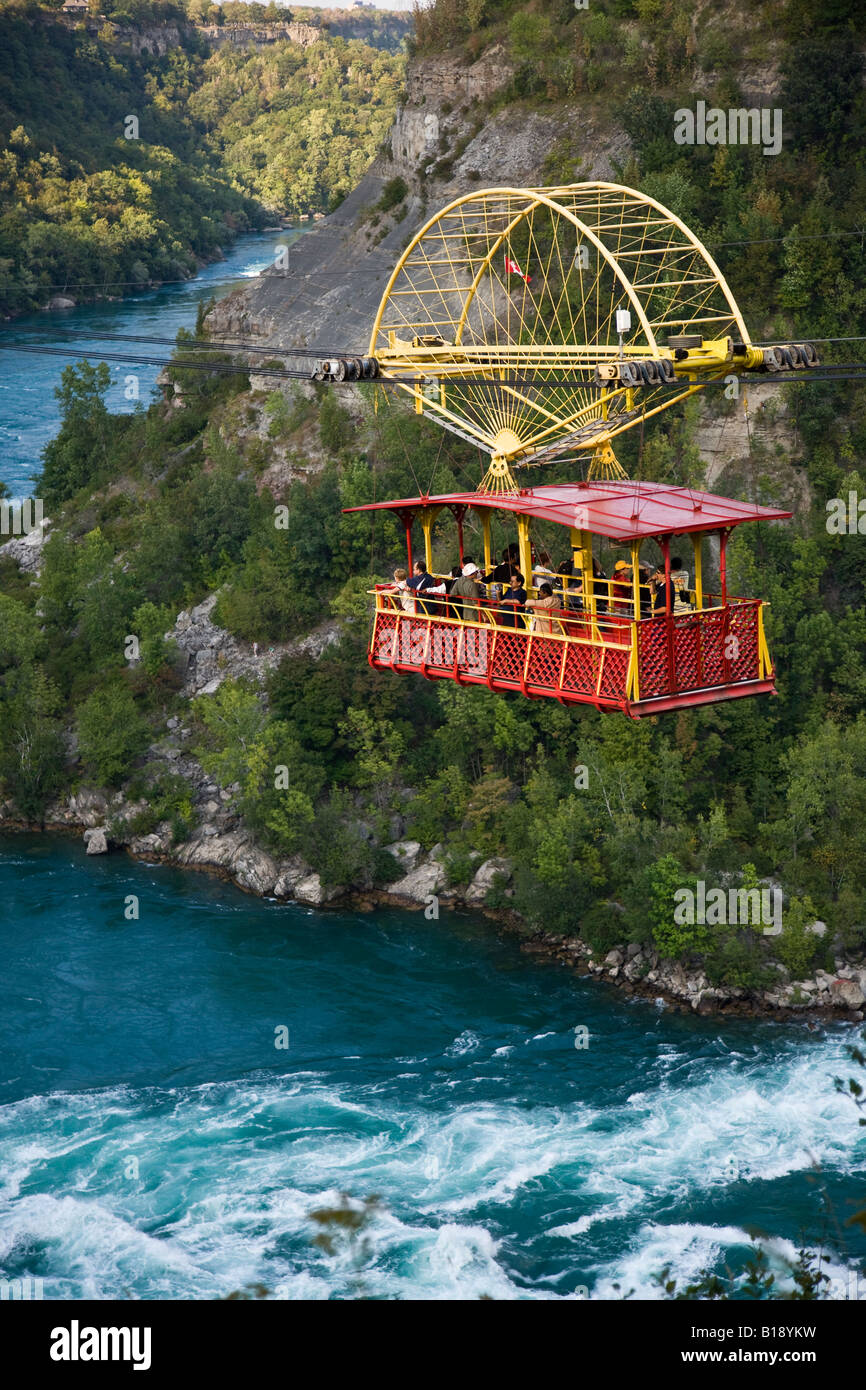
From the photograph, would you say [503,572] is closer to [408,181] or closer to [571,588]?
[571,588]

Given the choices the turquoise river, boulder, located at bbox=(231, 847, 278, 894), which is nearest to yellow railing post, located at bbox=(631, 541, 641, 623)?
the turquoise river

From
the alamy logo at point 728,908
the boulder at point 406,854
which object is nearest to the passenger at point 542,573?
the alamy logo at point 728,908

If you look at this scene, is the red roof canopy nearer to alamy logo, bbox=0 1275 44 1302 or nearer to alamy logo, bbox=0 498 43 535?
alamy logo, bbox=0 1275 44 1302

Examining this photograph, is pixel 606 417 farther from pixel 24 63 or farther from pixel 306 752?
pixel 24 63

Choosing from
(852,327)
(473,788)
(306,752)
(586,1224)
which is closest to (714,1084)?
(586,1224)

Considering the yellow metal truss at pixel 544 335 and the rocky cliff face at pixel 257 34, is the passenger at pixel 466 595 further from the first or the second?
the rocky cliff face at pixel 257 34

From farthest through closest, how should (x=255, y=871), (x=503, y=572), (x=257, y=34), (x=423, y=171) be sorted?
(x=257, y=34)
(x=423, y=171)
(x=255, y=871)
(x=503, y=572)

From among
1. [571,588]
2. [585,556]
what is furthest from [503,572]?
[585,556]
